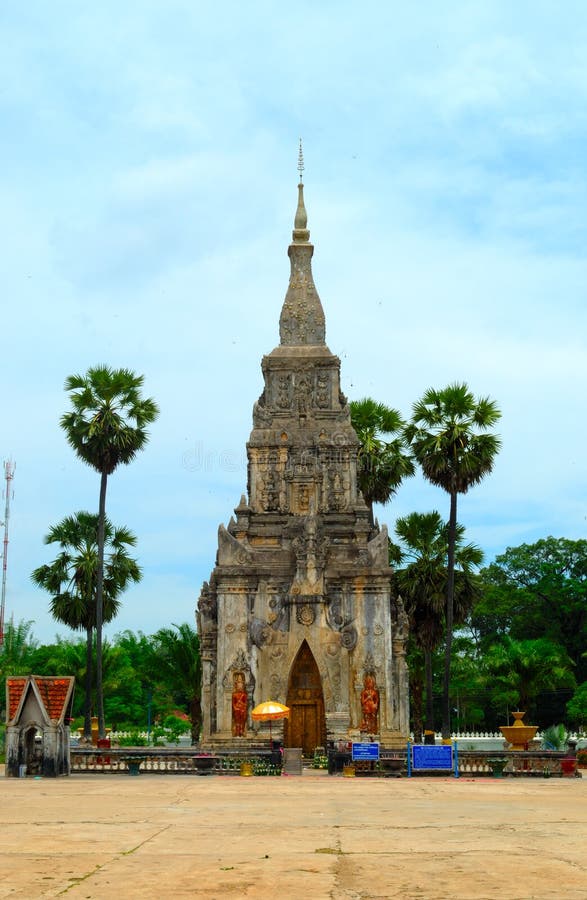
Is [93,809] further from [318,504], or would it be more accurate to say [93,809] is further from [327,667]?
[318,504]

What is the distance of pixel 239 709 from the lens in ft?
141

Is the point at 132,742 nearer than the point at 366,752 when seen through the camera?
No

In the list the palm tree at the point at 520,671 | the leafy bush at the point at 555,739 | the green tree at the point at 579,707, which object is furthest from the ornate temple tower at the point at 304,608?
the green tree at the point at 579,707

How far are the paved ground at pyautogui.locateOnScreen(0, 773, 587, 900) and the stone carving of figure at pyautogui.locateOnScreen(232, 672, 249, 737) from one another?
733 inches

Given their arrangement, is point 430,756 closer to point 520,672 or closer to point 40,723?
point 40,723

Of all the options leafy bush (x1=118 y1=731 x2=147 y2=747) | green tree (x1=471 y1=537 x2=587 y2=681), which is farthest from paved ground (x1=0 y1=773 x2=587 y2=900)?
green tree (x1=471 y1=537 x2=587 y2=681)

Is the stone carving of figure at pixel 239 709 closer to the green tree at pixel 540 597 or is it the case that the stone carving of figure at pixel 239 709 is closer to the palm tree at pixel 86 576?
the palm tree at pixel 86 576

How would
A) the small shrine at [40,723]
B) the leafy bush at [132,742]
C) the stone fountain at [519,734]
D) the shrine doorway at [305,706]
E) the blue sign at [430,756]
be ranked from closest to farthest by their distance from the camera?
the small shrine at [40,723], the blue sign at [430,756], the shrine doorway at [305,706], the stone fountain at [519,734], the leafy bush at [132,742]

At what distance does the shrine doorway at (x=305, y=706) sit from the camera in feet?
142

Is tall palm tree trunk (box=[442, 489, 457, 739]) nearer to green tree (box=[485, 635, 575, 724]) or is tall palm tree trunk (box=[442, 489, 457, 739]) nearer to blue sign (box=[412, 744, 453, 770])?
blue sign (box=[412, 744, 453, 770])

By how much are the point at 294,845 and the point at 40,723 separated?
22.0m

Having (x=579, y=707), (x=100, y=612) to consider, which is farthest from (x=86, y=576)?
(x=579, y=707)

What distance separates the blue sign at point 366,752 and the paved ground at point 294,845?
34.8 feet

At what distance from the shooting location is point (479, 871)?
10.6 meters
